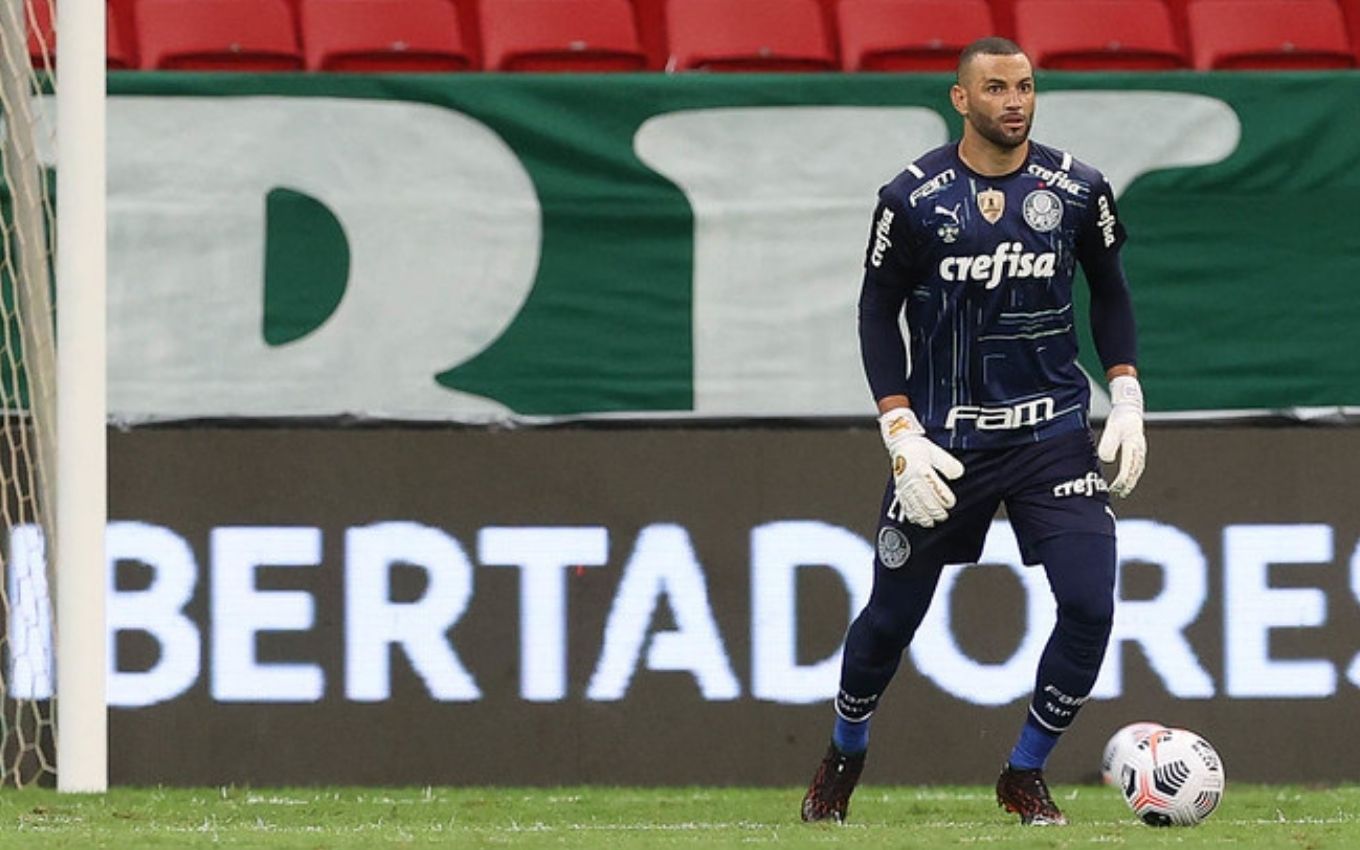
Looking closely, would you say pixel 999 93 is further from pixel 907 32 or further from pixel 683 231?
pixel 907 32

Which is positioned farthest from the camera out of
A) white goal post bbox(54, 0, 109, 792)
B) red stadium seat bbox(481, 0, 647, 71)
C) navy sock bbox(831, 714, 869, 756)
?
red stadium seat bbox(481, 0, 647, 71)

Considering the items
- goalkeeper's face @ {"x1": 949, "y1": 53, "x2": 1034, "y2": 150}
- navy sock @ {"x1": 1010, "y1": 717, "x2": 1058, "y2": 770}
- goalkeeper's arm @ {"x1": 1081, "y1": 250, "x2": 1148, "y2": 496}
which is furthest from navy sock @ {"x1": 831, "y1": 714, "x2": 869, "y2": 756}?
goalkeeper's face @ {"x1": 949, "y1": 53, "x2": 1034, "y2": 150}

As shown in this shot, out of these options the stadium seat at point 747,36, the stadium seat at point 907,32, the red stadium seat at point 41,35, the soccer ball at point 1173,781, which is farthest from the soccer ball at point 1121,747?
the stadium seat at point 907,32

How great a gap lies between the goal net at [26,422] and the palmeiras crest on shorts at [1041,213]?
115 inches

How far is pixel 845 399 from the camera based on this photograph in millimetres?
7828

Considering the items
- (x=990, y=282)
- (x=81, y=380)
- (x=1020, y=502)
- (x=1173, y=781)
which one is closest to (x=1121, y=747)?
(x=1173, y=781)

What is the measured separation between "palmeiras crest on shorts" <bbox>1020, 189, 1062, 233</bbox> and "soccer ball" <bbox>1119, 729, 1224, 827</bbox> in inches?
45.2

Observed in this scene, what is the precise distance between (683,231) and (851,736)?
7.41ft

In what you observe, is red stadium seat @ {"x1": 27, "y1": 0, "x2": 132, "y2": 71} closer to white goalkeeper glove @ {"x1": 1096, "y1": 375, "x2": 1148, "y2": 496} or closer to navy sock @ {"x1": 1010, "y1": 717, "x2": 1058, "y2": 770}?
white goalkeeper glove @ {"x1": 1096, "y1": 375, "x2": 1148, "y2": 496}

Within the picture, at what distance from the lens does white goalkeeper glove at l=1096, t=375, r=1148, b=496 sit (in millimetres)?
5781

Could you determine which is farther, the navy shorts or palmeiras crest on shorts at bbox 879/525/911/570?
palmeiras crest on shorts at bbox 879/525/911/570

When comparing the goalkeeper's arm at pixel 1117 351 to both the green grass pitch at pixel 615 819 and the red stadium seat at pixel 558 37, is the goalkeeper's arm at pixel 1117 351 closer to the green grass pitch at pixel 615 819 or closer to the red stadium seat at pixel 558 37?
the green grass pitch at pixel 615 819

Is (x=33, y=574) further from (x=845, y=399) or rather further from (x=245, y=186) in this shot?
(x=845, y=399)

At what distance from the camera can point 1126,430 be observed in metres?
5.83
